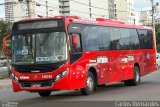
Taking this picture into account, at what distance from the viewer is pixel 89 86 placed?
18203 mm

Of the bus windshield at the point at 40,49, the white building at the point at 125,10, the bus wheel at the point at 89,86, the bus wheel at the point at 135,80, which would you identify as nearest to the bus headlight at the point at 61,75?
the bus windshield at the point at 40,49

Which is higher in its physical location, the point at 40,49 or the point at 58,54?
the point at 40,49

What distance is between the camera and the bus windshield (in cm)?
1656

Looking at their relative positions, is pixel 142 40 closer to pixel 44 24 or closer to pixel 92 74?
pixel 92 74

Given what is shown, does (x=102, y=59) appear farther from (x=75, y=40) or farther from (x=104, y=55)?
(x=75, y=40)

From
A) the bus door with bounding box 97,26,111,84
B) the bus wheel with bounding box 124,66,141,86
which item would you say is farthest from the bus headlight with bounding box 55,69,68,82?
the bus wheel with bounding box 124,66,141,86

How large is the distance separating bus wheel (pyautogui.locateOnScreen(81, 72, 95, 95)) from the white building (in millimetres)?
91514

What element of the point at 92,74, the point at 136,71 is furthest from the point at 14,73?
the point at 136,71

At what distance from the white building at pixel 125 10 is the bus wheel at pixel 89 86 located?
9151 cm

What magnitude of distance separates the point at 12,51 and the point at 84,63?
277 centimetres

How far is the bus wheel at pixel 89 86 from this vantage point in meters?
17.9

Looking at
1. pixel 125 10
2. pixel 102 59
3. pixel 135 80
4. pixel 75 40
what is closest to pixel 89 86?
pixel 102 59

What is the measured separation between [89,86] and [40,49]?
2.74 meters

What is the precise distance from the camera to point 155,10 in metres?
66.3
